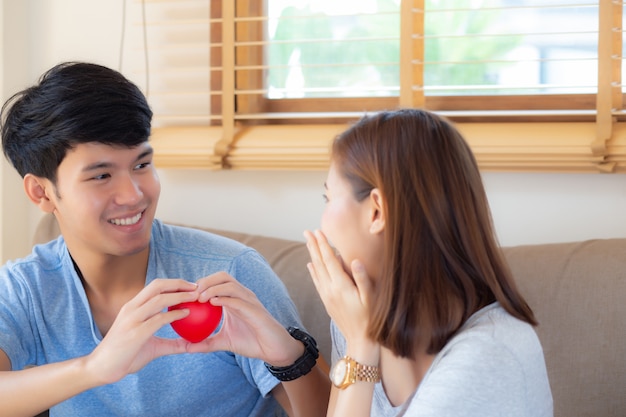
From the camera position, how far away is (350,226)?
137cm

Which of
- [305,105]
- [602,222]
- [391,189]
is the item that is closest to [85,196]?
[391,189]

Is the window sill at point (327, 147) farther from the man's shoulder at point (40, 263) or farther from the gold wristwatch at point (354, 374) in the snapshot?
the gold wristwatch at point (354, 374)

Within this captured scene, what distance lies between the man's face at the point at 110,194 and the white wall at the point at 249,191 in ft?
2.76

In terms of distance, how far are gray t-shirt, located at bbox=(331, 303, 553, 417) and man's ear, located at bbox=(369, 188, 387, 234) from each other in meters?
0.20

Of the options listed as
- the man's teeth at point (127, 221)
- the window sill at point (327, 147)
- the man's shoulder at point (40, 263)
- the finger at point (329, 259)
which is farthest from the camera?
the window sill at point (327, 147)

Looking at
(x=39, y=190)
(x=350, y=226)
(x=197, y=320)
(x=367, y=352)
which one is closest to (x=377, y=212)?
(x=350, y=226)

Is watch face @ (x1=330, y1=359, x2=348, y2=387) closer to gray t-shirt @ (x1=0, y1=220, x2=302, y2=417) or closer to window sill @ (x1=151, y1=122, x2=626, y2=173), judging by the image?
gray t-shirt @ (x1=0, y1=220, x2=302, y2=417)

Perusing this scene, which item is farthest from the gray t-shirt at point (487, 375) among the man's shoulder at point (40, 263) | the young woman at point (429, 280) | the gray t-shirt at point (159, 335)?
the man's shoulder at point (40, 263)

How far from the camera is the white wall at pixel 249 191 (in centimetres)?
216

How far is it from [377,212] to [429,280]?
0.13 m

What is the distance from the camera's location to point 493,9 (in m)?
2.23

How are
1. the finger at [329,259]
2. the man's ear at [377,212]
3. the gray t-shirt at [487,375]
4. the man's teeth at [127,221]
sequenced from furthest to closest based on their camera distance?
1. the man's teeth at [127,221]
2. the finger at [329,259]
3. the man's ear at [377,212]
4. the gray t-shirt at [487,375]

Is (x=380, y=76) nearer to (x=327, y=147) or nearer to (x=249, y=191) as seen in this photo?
(x=327, y=147)

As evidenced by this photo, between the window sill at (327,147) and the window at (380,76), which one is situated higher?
the window at (380,76)
